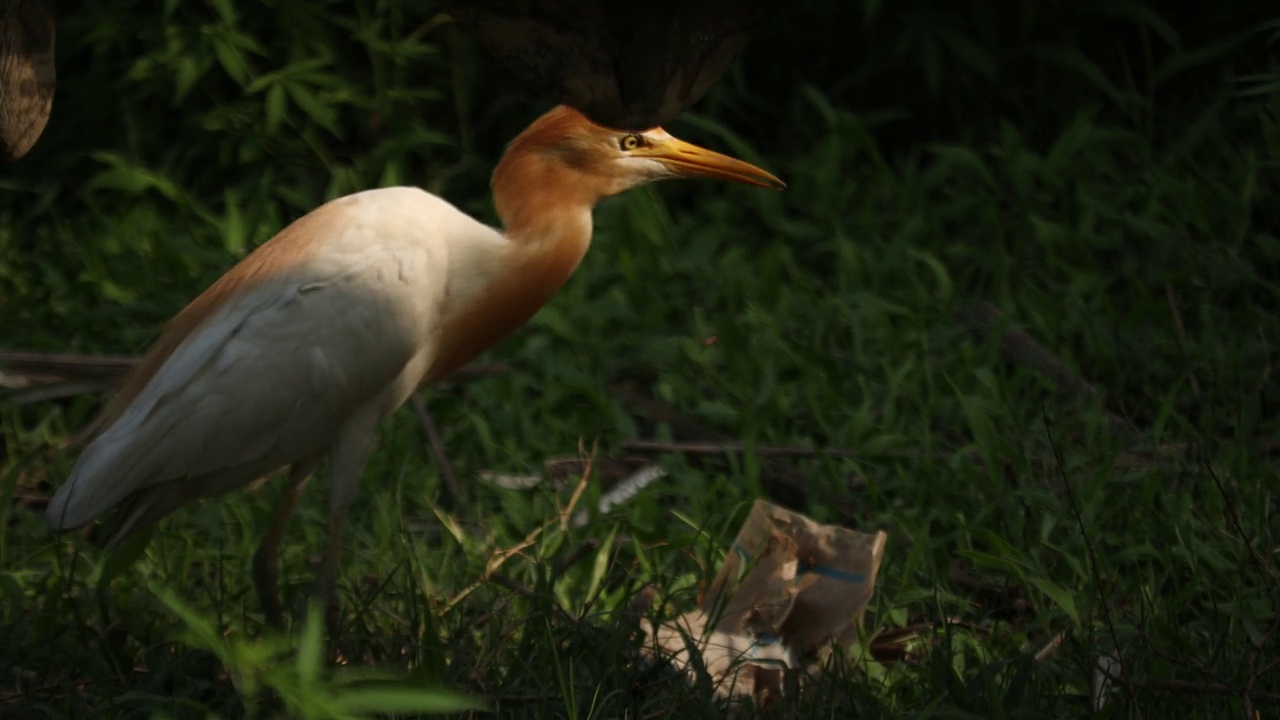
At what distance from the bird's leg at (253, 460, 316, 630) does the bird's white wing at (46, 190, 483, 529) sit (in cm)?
15

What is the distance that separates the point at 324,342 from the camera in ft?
10.9

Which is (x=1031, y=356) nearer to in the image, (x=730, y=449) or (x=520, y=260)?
(x=730, y=449)

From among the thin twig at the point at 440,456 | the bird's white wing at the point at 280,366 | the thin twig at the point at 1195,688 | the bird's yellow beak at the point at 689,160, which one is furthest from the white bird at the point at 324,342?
the thin twig at the point at 1195,688

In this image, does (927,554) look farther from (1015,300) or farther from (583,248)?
(1015,300)

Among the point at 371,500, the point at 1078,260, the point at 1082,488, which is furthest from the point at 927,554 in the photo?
the point at 1078,260

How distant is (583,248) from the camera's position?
12.0 feet

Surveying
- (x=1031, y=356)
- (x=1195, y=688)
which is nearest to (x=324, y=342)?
(x=1195, y=688)

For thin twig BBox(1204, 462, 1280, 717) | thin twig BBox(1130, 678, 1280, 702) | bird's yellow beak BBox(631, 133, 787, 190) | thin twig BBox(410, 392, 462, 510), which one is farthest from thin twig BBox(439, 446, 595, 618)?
thin twig BBox(1204, 462, 1280, 717)

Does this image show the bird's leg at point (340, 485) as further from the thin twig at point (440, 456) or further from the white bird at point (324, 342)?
the thin twig at point (440, 456)

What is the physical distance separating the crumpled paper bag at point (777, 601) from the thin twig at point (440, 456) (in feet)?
2.92

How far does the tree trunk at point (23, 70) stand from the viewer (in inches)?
82.7

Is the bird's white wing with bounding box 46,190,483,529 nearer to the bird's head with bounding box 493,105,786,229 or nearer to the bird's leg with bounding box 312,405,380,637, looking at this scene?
the bird's leg with bounding box 312,405,380,637

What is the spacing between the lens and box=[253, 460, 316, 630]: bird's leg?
3393mm

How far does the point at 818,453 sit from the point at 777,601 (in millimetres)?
794
